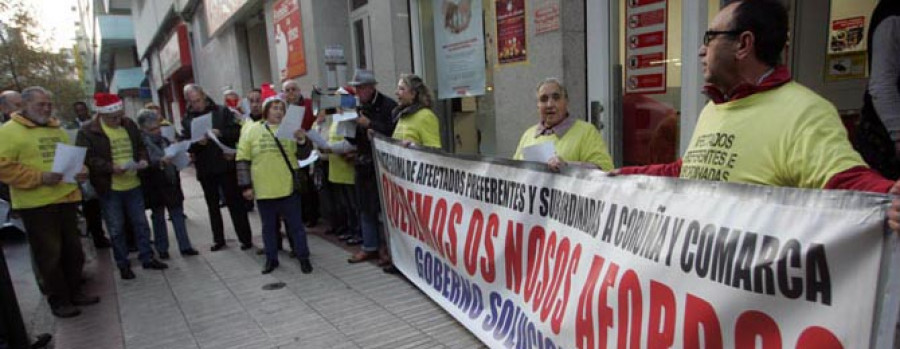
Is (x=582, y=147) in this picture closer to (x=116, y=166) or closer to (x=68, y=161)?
(x=68, y=161)

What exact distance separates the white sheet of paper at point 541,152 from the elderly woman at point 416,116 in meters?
1.67

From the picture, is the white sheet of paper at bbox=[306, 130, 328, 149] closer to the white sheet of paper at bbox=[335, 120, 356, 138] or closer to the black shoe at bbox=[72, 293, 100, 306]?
the white sheet of paper at bbox=[335, 120, 356, 138]

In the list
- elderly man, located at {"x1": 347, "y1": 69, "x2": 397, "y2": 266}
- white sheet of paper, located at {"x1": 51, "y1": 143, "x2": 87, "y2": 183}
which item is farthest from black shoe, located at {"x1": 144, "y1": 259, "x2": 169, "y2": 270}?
elderly man, located at {"x1": 347, "y1": 69, "x2": 397, "y2": 266}

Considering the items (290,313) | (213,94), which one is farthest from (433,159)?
(213,94)

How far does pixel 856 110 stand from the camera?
185 inches

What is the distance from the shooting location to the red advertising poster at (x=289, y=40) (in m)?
9.54

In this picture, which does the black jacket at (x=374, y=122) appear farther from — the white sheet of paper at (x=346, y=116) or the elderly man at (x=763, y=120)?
the elderly man at (x=763, y=120)

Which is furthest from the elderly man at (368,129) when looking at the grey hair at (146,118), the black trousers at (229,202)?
the grey hair at (146,118)

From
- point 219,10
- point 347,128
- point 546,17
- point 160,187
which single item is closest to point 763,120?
point 546,17

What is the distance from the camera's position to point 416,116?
14.5 ft

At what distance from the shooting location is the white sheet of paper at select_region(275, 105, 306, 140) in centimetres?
475

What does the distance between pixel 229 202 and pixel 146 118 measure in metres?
1.36

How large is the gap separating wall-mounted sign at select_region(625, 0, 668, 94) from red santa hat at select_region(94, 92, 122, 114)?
4.96 m

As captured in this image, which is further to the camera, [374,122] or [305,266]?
[305,266]
